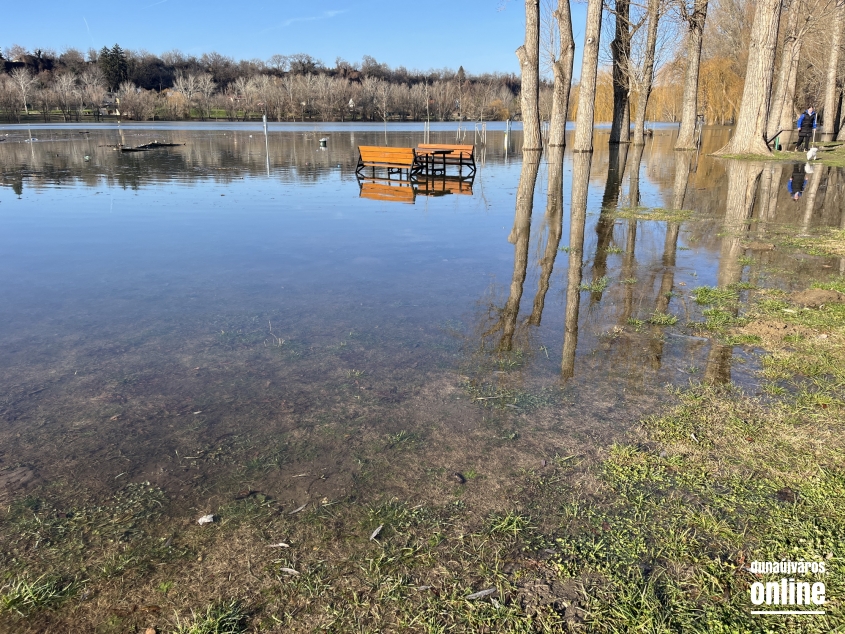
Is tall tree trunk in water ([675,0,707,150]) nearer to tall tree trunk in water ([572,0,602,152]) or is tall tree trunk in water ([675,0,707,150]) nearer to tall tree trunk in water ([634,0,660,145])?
tall tree trunk in water ([634,0,660,145])

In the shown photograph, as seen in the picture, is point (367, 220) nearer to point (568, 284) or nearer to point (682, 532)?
point (568, 284)

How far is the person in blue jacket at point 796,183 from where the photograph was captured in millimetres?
13564

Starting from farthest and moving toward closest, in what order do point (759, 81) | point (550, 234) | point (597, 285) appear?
point (759, 81)
point (550, 234)
point (597, 285)

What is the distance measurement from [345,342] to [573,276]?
10.4 ft

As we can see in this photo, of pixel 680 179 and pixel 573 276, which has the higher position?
pixel 680 179

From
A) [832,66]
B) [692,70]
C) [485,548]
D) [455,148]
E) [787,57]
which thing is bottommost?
[485,548]

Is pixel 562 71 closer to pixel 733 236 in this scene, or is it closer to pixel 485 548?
pixel 733 236

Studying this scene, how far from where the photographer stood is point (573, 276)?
6715mm

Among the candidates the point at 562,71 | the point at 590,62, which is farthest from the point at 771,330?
the point at 562,71

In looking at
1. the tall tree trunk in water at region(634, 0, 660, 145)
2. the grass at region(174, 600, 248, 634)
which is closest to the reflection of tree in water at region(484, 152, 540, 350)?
the grass at region(174, 600, 248, 634)

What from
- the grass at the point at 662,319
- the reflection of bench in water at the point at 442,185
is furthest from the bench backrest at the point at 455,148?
the grass at the point at 662,319

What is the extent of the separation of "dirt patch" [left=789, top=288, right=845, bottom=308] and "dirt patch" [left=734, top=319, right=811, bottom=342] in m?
0.73

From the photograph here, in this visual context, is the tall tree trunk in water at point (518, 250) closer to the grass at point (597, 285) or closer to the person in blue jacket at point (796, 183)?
the grass at point (597, 285)

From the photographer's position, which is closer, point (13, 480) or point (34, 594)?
point (34, 594)
